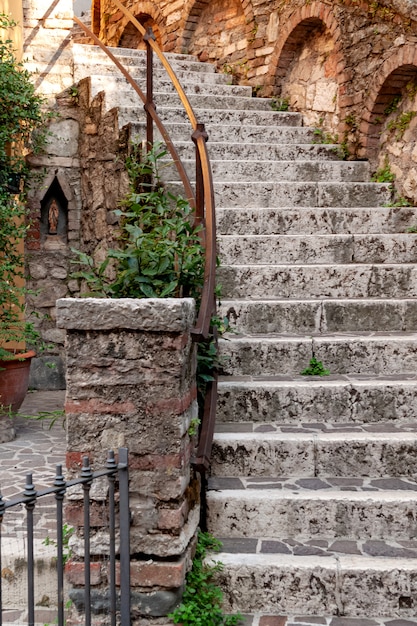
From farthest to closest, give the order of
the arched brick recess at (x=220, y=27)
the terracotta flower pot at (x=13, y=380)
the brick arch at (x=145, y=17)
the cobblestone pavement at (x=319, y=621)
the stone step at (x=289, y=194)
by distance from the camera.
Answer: the brick arch at (x=145, y=17)
the arched brick recess at (x=220, y=27)
the stone step at (x=289, y=194)
the terracotta flower pot at (x=13, y=380)
the cobblestone pavement at (x=319, y=621)

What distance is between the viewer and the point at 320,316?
4.13 metres

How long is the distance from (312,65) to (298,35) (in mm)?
392

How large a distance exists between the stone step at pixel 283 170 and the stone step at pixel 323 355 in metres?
2.14

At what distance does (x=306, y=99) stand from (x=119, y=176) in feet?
7.25

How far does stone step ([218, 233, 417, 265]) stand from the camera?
4.73 meters

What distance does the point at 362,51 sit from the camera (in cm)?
588

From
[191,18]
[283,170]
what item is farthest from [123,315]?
[191,18]

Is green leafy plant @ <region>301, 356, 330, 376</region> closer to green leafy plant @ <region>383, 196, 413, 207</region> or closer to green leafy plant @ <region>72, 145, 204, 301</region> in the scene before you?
green leafy plant @ <region>72, 145, 204, 301</region>

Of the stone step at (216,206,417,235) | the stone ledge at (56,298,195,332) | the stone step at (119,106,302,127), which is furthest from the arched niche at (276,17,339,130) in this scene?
the stone ledge at (56,298,195,332)

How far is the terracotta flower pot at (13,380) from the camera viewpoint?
4703mm

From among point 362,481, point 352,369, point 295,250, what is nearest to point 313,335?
point 352,369

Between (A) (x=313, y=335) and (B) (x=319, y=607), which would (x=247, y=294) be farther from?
(B) (x=319, y=607)

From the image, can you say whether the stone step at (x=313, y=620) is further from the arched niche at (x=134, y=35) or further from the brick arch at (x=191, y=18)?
the arched niche at (x=134, y=35)

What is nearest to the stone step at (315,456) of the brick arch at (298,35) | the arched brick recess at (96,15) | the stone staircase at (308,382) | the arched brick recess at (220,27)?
the stone staircase at (308,382)
